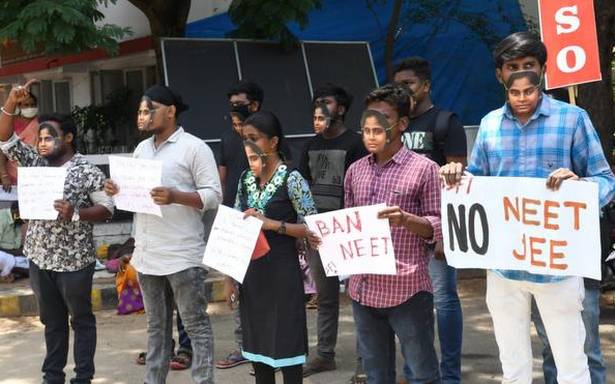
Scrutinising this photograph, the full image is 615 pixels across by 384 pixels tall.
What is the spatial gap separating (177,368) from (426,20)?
7316mm

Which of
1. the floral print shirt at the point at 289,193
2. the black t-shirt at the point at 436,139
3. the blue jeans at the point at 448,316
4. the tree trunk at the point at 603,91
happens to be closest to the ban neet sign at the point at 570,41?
the black t-shirt at the point at 436,139

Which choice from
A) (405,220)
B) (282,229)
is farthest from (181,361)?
(405,220)

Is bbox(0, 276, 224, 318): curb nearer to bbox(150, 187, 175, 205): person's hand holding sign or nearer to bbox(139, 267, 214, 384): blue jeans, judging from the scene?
bbox(139, 267, 214, 384): blue jeans

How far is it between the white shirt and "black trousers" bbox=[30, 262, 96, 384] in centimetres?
45

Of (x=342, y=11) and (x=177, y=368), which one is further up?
(x=342, y=11)

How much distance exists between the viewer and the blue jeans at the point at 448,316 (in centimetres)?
523

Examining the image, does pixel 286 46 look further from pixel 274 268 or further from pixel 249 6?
pixel 274 268

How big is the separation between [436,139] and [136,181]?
1.81 m

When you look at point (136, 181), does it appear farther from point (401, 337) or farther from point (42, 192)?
point (401, 337)

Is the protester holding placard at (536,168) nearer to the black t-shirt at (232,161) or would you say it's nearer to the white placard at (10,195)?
the black t-shirt at (232,161)

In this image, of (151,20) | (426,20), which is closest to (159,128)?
(151,20)

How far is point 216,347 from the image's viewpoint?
7027mm

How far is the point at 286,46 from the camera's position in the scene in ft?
35.7

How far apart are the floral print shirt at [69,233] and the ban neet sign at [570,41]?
9.51 ft
